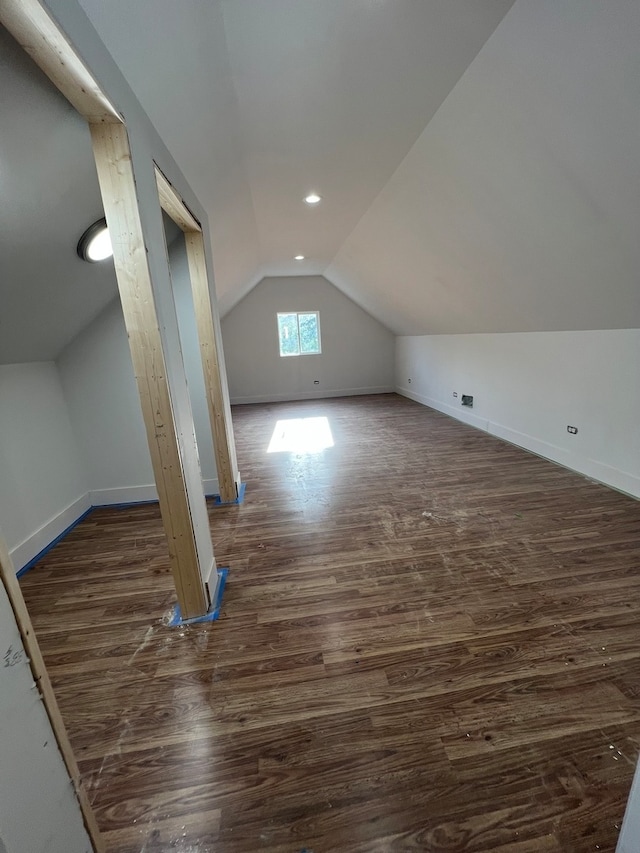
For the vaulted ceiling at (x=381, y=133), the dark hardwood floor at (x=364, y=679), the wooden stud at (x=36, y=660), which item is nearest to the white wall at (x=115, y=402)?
the vaulted ceiling at (x=381, y=133)

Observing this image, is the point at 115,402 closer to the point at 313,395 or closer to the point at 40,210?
the point at 40,210

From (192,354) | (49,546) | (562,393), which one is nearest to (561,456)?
(562,393)

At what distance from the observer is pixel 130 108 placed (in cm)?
125

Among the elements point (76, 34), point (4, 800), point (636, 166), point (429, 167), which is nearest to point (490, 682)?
point (4, 800)

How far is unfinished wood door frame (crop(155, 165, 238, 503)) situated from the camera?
218 centimetres

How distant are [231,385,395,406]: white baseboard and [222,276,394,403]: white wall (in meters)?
0.02

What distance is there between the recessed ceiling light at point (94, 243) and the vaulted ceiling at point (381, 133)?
6 centimetres

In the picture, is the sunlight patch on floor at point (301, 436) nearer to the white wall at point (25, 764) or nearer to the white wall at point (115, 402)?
the white wall at point (115, 402)

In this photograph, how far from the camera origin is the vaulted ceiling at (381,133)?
49.5 inches

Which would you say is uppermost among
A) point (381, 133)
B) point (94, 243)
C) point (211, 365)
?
point (381, 133)

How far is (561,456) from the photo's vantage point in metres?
3.36

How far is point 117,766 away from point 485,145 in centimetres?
341

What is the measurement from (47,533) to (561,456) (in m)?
4.57

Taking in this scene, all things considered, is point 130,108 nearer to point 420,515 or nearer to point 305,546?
point 305,546
